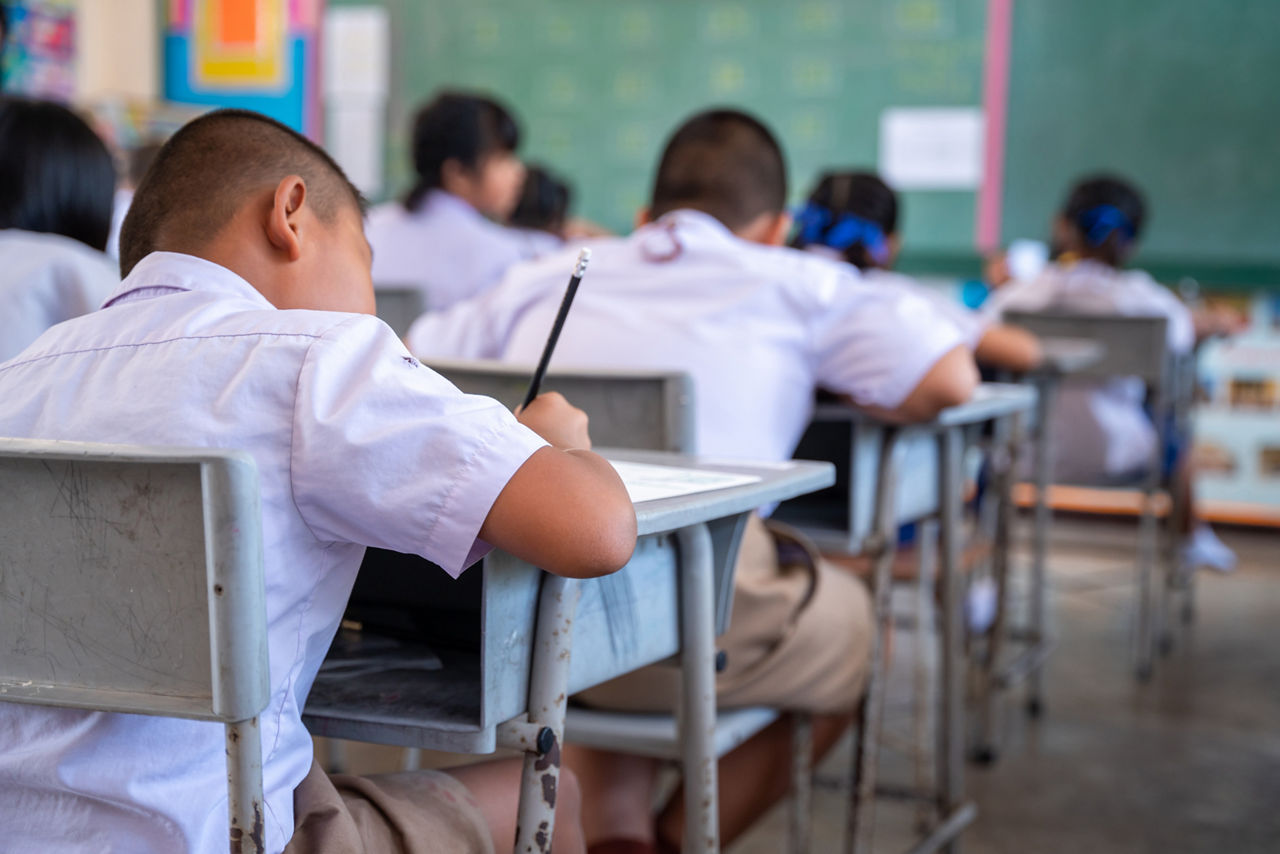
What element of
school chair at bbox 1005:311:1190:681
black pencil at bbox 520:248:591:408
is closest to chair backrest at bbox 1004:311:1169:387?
school chair at bbox 1005:311:1190:681

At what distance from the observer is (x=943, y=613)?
6.91 feet

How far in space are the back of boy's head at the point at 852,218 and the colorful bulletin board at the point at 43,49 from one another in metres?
4.22

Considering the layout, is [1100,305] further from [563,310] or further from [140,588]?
[140,588]

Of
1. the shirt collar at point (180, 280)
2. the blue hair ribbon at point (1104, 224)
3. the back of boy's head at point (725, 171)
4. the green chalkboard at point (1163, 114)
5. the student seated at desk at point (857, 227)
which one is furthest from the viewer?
the green chalkboard at point (1163, 114)

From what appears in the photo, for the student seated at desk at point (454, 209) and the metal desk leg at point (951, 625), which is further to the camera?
the student seated at desk at point (454, 209)

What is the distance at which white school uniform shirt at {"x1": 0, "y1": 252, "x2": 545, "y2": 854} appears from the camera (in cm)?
81

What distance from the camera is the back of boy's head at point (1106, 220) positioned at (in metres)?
3.89

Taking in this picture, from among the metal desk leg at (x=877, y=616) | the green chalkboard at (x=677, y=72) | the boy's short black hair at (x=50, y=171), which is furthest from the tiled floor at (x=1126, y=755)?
the green chalkboard at (x=677, y=72)

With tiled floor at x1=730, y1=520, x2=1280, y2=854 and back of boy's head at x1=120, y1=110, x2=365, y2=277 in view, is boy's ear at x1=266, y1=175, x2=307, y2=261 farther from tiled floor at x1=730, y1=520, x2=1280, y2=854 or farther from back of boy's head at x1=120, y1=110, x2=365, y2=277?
tiled floor at x1=730, y1=520, x2=1280, y2=854

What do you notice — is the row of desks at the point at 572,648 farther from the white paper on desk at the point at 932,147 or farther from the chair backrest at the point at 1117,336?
the white paper on desk at the point at 932,147

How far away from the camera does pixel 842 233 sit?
2.81 metres

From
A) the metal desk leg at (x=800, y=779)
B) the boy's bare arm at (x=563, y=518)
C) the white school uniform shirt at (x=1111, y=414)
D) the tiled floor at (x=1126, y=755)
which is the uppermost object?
the boy's bare arm at (x=563, y=518)

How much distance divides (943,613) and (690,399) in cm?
89

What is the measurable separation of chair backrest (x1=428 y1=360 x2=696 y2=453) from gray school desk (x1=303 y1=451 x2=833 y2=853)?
0.41ft
